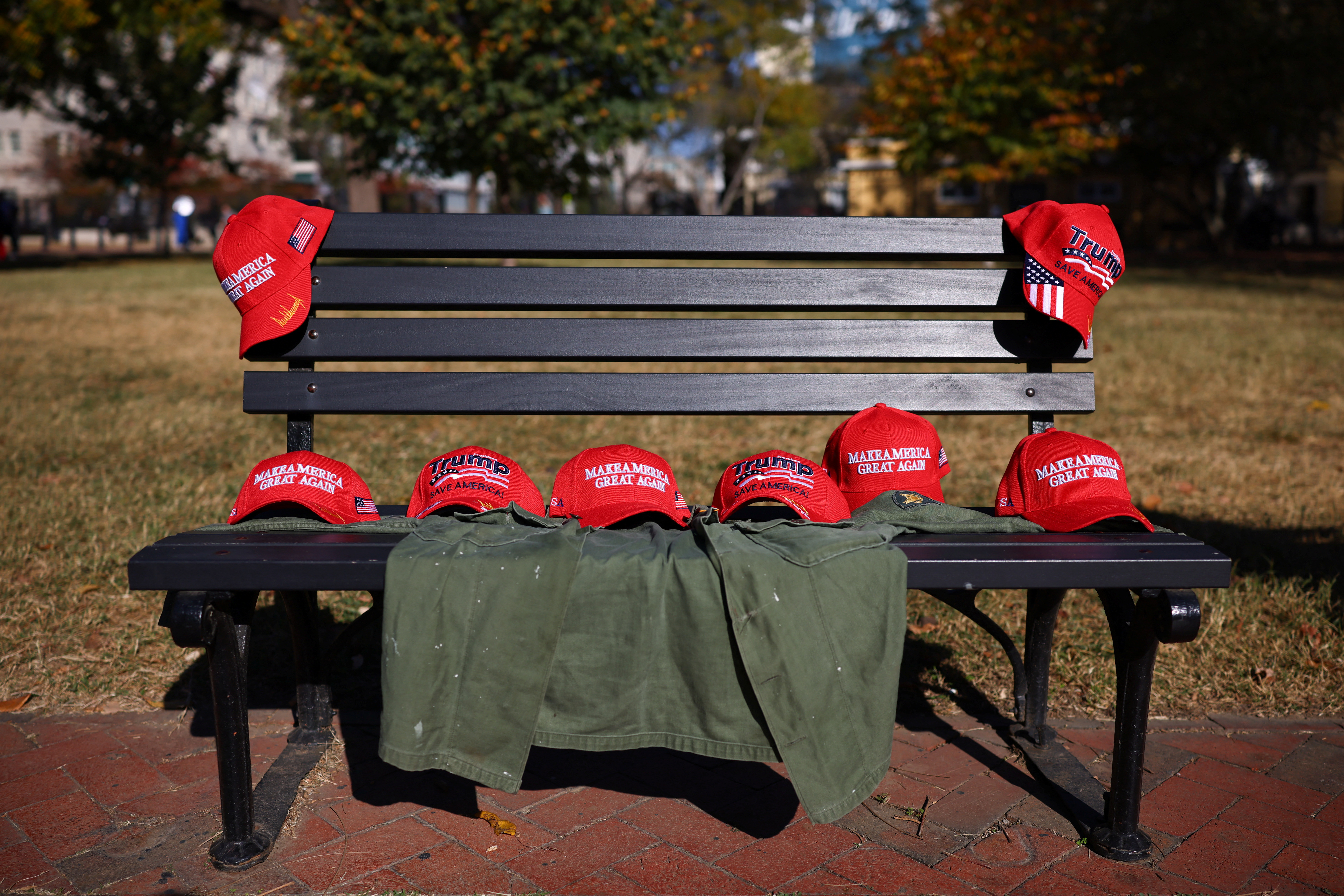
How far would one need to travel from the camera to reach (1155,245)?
36.9m

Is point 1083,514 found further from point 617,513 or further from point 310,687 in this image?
point 310,687

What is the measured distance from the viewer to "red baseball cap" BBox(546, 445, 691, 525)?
2389 millimetres

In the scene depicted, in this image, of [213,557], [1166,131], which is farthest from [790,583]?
[1166,131]

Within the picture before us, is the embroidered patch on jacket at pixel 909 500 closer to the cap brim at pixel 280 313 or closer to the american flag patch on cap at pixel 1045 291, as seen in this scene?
the american flag patch on cap at pixel 1045 291

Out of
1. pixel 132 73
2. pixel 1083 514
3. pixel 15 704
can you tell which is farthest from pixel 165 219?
pixel 1083 514

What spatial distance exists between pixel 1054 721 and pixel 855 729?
1167 millimetres

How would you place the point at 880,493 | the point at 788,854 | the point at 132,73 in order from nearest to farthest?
the point at 788,854 → the point at 880,493 → the point at 132,73

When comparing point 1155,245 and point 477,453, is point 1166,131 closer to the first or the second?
point 1155,245

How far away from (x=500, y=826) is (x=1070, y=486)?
1.51 metres

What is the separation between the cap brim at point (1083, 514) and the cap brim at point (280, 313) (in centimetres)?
188

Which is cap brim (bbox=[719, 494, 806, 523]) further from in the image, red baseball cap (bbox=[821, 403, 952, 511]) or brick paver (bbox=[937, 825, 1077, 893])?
brick paver (bbox=[937, 825, 1077, 893])

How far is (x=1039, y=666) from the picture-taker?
2814mm

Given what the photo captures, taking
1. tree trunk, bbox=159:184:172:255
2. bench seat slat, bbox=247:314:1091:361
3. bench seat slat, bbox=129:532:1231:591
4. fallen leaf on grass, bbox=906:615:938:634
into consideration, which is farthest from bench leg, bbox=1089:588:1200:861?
tree trunk, bbox=159:184:172:255
